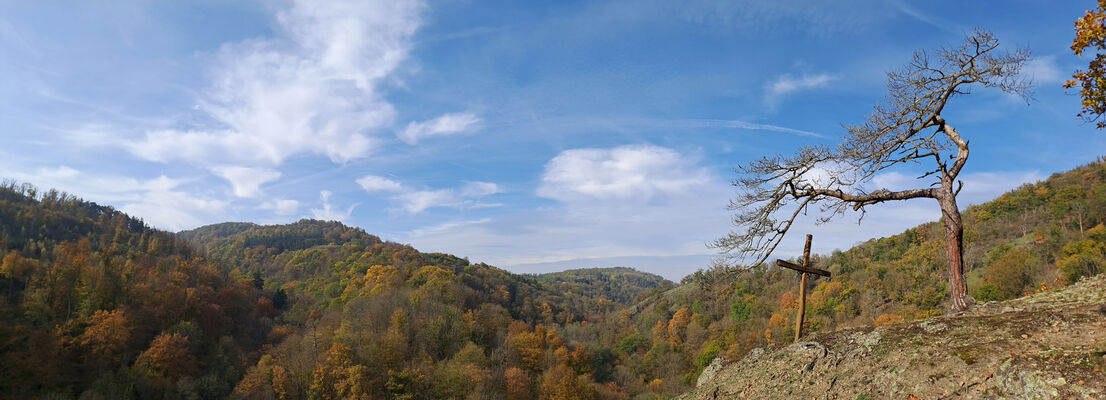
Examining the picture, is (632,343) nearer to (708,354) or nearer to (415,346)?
(708,354)

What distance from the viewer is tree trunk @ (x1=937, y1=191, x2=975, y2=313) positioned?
32.0 ft

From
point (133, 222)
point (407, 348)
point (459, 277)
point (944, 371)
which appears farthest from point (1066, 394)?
point (133, 222)

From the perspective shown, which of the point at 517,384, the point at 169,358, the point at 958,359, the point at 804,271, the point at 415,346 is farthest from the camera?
the point at 415,346

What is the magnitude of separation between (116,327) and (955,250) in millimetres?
75605

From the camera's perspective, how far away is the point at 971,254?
5616 cm

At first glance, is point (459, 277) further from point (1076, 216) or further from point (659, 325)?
point (1076, 216)

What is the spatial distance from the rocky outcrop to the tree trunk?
35cm

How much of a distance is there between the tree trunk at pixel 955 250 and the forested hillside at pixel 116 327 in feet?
206

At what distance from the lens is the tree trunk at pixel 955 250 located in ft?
32.0

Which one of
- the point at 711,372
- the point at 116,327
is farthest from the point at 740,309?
the point at 116,327

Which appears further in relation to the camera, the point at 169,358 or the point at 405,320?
the point at 405,320

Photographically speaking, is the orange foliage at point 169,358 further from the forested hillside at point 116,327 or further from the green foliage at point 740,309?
the green foliage at point 740,309

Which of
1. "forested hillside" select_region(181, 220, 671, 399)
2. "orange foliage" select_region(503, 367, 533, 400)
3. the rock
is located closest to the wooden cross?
the rock

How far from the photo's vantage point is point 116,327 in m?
54.4
